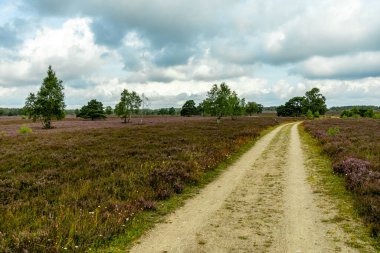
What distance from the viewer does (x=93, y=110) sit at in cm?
9588

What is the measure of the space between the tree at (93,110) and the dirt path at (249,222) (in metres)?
89.6

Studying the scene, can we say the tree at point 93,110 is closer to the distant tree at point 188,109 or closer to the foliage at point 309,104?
the distant tree at point 188,109

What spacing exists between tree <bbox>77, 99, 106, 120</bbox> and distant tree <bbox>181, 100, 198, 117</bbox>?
52.6 meters

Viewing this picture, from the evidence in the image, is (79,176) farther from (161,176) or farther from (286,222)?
(286,222)

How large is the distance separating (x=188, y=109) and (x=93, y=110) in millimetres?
58178

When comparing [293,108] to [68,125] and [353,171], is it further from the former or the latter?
[353,171]

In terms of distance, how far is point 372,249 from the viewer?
21.2 feet

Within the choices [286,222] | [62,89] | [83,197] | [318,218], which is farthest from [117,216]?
[62,89]

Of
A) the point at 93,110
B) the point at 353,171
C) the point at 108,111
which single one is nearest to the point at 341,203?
the point at 353,171

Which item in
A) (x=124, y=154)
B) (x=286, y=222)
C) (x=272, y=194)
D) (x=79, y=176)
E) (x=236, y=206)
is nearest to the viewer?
(x=286, y=222)

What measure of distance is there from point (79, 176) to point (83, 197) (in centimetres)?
400

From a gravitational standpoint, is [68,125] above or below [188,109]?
below

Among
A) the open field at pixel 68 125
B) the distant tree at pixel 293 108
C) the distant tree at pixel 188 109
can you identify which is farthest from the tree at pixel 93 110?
the distant tree at pixel 293 108

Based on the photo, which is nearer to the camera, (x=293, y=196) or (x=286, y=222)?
(x=286, y=222)
